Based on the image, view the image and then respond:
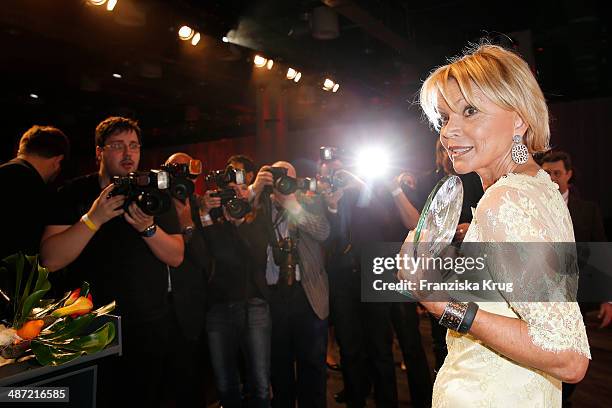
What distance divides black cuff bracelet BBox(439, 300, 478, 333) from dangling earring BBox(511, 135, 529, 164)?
1.26ft

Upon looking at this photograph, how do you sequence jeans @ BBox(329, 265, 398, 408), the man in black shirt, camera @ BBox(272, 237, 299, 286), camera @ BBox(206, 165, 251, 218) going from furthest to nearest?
1. jeans @ BBox(329, 265, 398, 408)
2. camera @ BBox(272, 237, 299, 286)
3. camera @ BBox(206, 165, 251, 218)
4. the man in black shirt

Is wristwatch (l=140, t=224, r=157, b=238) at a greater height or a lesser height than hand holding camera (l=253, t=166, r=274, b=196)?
lesser

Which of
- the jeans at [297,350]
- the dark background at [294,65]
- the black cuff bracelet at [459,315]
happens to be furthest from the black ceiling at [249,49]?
the black cuff bracelet at [459,315]

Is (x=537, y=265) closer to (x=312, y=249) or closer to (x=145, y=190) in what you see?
(x=145, y=190)

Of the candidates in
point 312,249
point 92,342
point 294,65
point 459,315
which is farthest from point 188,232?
point 294,65

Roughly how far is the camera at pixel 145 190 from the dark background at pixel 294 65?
8.01 ft

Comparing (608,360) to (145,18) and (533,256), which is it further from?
(145,18)

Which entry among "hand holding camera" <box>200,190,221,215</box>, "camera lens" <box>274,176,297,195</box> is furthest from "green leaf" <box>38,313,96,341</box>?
"camera lens" <box>274,176,297,195</box>

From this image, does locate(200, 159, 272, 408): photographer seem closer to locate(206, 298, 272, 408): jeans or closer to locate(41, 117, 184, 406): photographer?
locate(206, 298, 272, 408): jeans

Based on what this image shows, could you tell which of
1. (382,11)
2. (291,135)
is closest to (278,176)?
(382,11)

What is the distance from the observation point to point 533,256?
91 centimetres

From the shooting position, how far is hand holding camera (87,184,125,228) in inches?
83.9

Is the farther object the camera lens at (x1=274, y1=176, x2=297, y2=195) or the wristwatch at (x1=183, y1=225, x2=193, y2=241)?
the camera lens at (x1=274, y1=176, x2=297, y2=195)

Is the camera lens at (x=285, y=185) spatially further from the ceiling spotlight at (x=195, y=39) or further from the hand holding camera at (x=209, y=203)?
the ceiling spotlight at (x=195, y=39)
